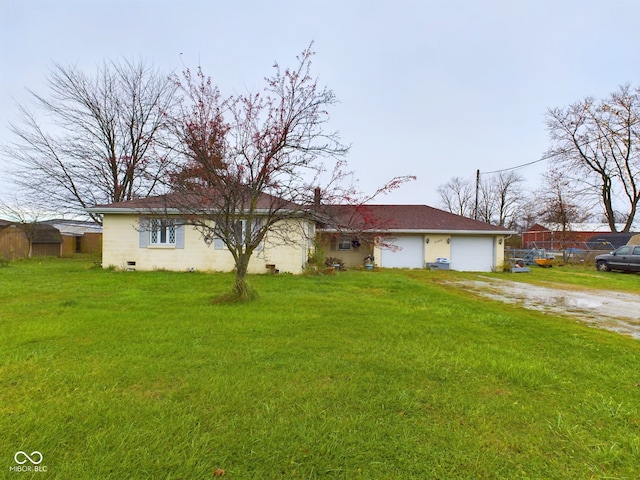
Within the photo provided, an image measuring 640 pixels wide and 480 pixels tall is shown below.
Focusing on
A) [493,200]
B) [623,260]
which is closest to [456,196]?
[493,200]

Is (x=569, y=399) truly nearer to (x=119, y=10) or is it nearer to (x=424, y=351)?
(x=424, y=351)

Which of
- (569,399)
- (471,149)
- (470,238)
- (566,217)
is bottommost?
(569,399)

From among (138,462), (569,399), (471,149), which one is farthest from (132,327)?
(471,149)

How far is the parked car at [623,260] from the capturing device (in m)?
15.7

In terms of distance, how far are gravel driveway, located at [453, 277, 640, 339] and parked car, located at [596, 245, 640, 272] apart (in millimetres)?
8477

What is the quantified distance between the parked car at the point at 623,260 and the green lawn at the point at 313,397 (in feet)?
50.0

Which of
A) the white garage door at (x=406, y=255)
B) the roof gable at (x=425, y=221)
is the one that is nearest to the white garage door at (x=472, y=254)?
the roof gable at (x=425, y=221)

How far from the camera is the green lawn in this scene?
6.37ft

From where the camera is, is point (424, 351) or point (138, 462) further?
point (424, 351)

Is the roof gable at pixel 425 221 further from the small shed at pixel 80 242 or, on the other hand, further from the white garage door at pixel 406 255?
the small shed at pixel 80 242

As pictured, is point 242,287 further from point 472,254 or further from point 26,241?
point 26,241

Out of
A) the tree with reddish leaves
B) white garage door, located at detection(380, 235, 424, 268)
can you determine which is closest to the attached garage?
white garage door, located at detection(380, 235, 424, 268)

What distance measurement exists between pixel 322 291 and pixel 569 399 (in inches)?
241

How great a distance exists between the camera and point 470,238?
16.7 meters
